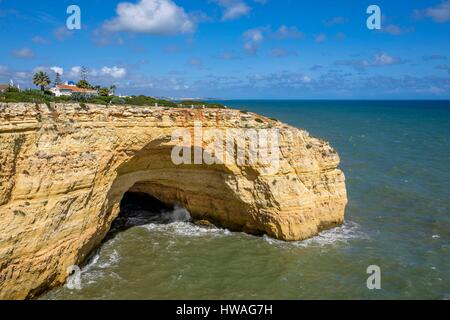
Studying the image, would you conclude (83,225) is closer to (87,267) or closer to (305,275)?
(87,267)

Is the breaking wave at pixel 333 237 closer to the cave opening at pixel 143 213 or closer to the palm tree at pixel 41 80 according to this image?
the cave opening at pixel 143 213

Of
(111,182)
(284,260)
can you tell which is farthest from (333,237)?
(111,182)

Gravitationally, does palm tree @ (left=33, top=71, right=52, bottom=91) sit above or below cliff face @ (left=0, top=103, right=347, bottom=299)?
above

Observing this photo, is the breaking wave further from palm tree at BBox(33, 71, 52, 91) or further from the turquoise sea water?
palm tree at BBox(33, 71, 52, 91)

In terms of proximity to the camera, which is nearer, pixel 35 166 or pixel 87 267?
pixel 35 166

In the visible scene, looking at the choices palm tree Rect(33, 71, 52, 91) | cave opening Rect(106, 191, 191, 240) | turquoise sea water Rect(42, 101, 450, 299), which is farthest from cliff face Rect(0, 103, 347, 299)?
palm tree Rect(33, 71, 52, 91)

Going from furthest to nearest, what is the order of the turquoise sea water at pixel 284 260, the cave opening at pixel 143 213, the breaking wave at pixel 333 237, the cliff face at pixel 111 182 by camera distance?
the cave opening at pixel 143 213 < the breaking wave at pixel 333 237 < the turquoise sea water at pixel 284 260 < the cliff face at pixel 111 182

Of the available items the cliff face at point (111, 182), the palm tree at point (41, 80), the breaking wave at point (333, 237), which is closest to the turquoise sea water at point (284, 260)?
the breaking wave at point (333, 237)
